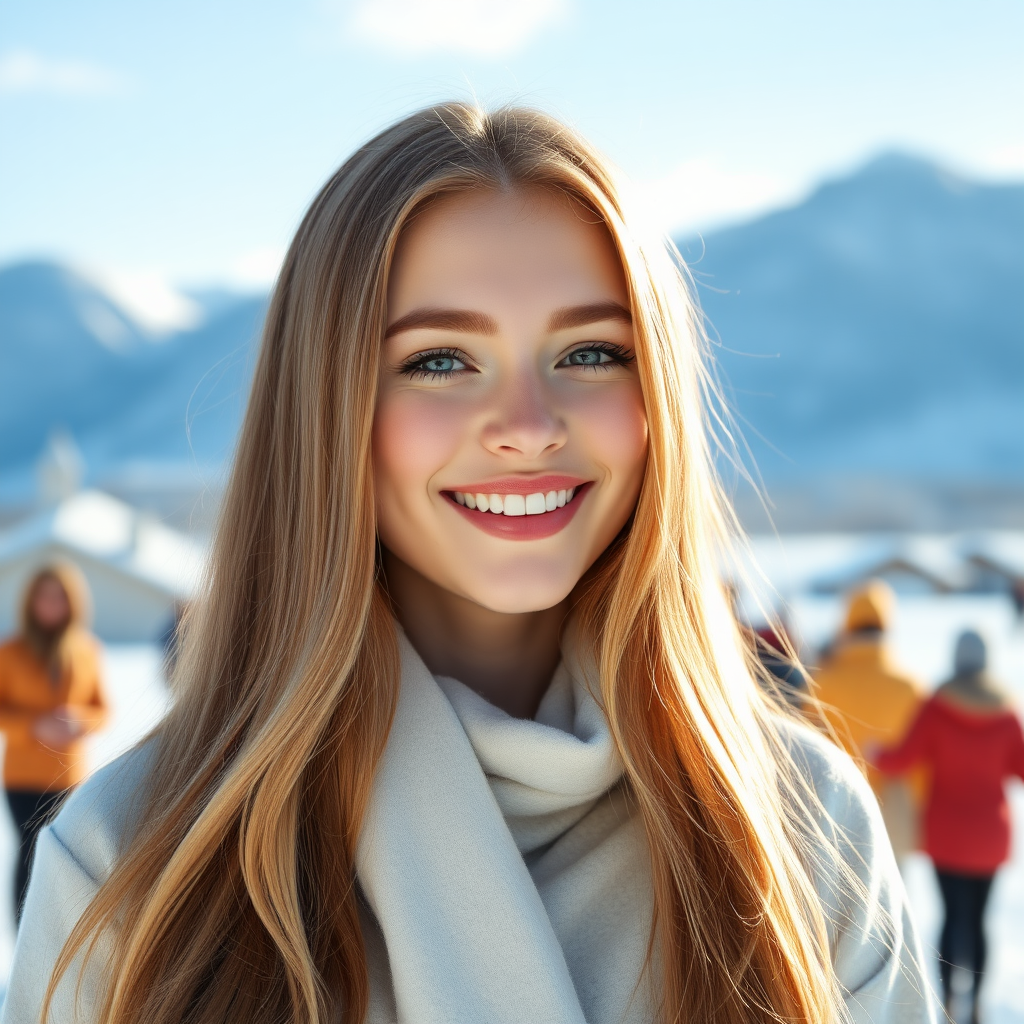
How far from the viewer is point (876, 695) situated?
4629mm

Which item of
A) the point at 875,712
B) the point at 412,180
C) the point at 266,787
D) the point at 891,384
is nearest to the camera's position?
the point at 266,787

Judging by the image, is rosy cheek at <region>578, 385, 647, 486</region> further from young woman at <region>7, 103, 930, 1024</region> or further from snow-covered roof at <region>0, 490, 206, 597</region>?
snow-covered roof at <region>0, 490, 206, 597</region>

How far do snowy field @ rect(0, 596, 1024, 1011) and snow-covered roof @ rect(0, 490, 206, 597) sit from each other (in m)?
1.93

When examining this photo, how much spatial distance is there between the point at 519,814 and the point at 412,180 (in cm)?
85

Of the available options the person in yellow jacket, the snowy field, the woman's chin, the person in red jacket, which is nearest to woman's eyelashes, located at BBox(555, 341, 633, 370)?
the woman's chin

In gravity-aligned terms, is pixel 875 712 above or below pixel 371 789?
below

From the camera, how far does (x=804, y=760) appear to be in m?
1.71

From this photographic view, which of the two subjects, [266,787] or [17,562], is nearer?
[266,787]

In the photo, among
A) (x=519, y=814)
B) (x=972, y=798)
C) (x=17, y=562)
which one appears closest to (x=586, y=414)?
(x=519, y=814)

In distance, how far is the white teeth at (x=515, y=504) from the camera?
1.52 meters

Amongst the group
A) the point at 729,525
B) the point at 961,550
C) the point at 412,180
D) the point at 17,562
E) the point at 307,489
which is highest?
the point at 412,180

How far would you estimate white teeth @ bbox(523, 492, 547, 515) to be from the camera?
1.53 m

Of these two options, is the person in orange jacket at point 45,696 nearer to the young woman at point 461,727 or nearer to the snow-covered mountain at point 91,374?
the young woman at point 461,727

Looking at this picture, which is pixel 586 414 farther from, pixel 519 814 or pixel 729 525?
pixel 519 814
